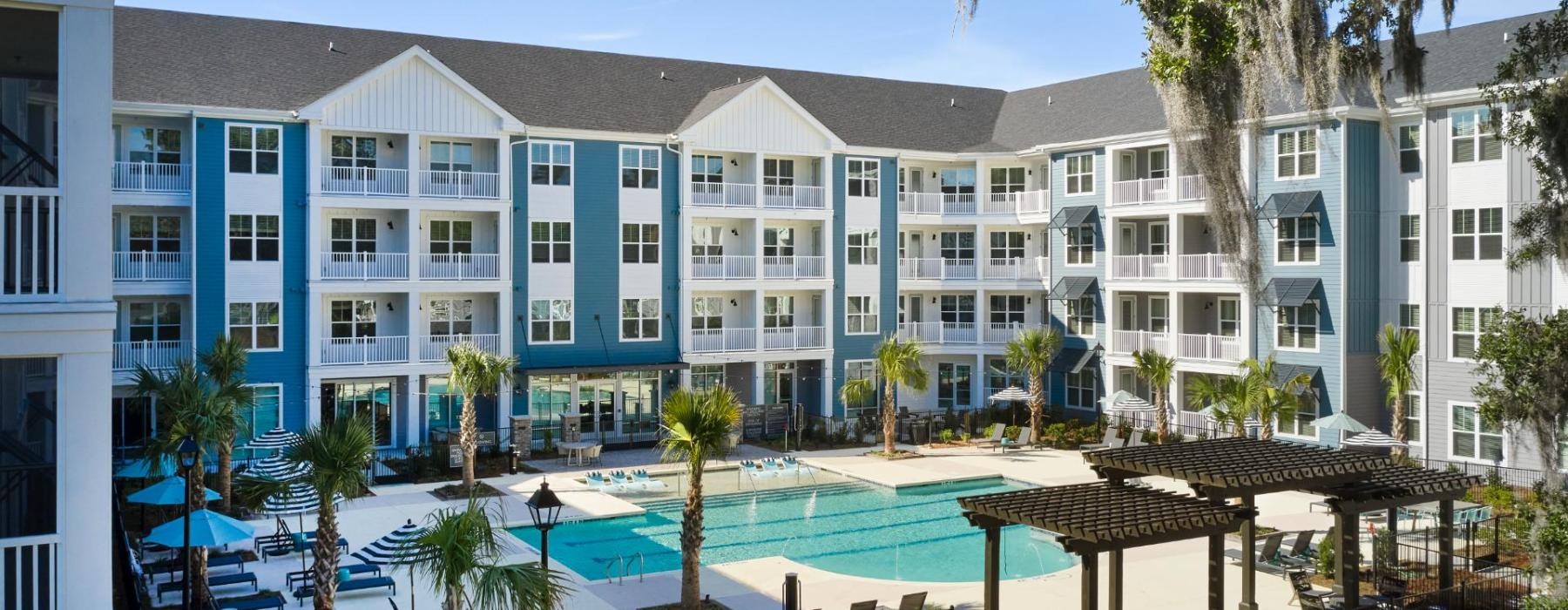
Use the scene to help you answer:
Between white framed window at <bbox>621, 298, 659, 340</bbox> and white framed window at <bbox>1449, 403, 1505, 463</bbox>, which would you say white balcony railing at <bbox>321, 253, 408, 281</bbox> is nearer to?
white framed window at <bbox>621, 298, 659, 340</bbox>

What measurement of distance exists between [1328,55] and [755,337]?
23741mm

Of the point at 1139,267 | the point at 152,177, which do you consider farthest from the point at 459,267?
the point at 1139,267

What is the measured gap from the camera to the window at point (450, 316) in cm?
3353

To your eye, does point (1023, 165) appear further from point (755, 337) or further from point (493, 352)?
point (493, 352)

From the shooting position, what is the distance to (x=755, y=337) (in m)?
36.6

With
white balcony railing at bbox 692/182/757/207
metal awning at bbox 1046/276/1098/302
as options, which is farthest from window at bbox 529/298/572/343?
metal awning at bbox 1046/276/1098/302

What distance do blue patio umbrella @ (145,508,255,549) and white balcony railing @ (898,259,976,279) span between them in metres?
25.8

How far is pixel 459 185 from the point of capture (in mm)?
32844

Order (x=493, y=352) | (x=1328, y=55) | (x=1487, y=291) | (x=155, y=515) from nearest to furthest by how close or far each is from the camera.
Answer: (x=1328, y=55) < (x=155, y=515) < (x=1487, y=291) < (x=493, y=352)

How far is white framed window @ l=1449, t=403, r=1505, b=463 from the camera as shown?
2831 centimetres

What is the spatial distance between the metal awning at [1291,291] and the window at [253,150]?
24668mm

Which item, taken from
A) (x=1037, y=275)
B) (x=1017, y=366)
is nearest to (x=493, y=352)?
(x=1017, y=366)

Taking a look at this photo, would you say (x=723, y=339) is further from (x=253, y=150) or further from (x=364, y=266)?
(x=253, y=150)

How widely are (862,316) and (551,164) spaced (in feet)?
35.7
